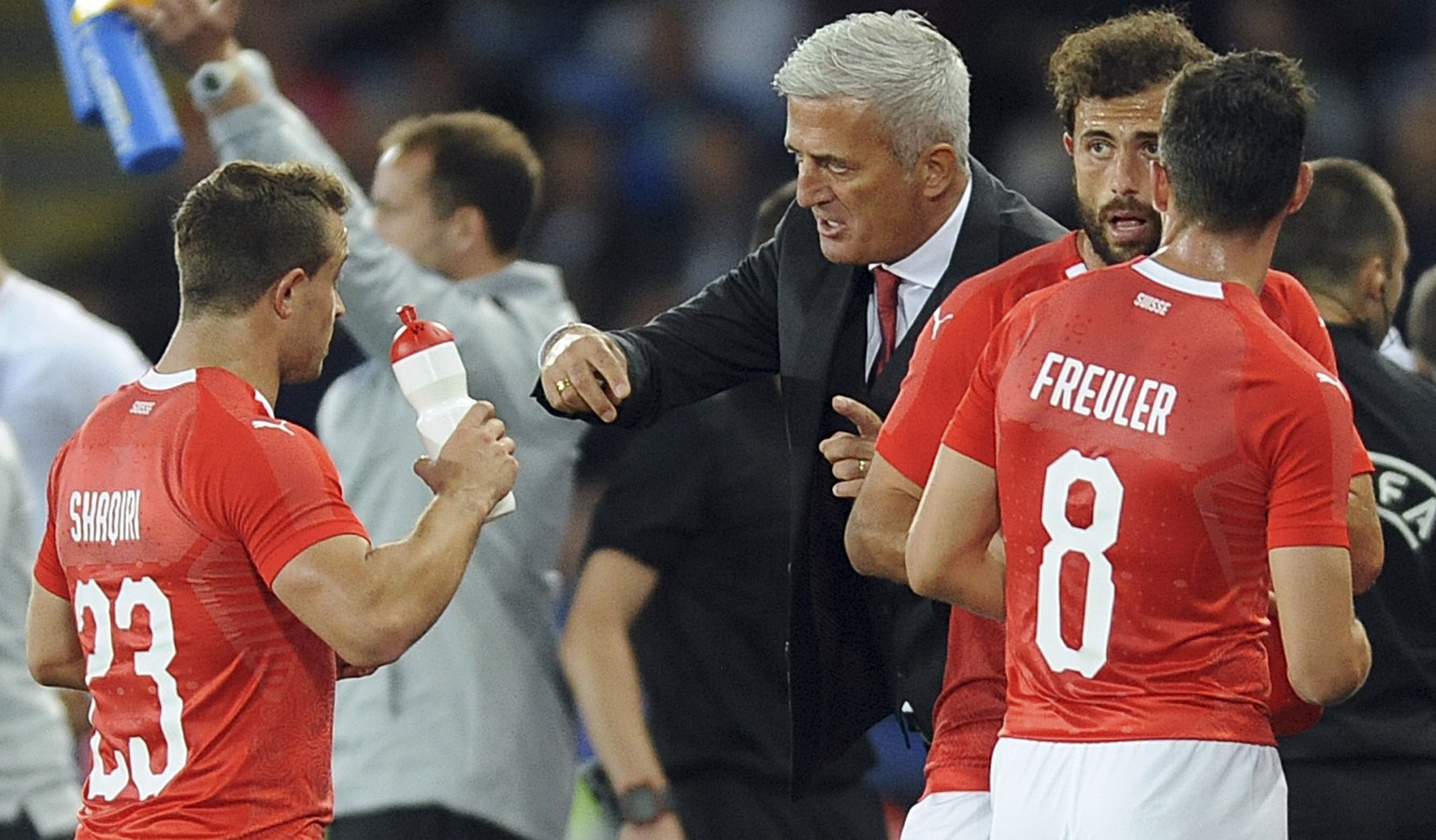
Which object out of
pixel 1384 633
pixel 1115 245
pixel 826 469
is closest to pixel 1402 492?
pixel 1384 633

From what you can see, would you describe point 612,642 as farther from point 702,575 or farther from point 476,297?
point 476,297

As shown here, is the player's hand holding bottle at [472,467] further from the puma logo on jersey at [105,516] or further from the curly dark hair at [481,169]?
Result: the curly dark hair at [481,169]

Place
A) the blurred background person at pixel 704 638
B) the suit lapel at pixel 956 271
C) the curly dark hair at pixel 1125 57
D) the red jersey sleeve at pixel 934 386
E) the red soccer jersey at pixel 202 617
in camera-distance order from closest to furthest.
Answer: the red soccer jersey at pixel 202 617 < the red jersey sleeve at pixel 934 386 < the curly dark hair at pixel 1125 57 < the suit lapel at pixel 956 271 < the blurred background person at pixel 704 638

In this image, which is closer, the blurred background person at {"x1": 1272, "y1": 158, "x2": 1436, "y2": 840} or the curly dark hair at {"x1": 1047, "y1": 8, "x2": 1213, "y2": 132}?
the curly dark hair at {"x1": 1047, "y1": 8, "x2": 1213, "y2": 132}

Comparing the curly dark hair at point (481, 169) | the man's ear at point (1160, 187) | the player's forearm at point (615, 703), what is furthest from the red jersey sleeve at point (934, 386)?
the curly dark hair at point (481, 169)

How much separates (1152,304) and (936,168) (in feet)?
3.07

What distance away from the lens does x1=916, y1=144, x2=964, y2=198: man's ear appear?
4.05m

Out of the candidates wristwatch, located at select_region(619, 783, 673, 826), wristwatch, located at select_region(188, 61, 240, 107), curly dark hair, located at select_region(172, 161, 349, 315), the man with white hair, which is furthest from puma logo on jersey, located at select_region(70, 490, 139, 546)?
wristwatch, located at select_region(619, 783, 673, 826)

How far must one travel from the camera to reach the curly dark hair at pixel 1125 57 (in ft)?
12.6

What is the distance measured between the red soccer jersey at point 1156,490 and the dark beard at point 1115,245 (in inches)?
17.4

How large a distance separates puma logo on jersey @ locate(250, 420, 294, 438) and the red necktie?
1.12 m

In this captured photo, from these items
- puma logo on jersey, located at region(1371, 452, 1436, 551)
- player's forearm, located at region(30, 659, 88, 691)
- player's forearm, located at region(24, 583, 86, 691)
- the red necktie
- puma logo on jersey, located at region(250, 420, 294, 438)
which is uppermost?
puma logo on jersey, located at region(250, 420, 294, 438)

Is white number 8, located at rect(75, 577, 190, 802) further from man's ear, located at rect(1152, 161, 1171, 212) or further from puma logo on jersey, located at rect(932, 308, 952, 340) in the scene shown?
man's ear, located at rect(1152, 161, 1171, 212)

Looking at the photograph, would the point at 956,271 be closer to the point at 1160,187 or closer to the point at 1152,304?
the point at 1160,187
